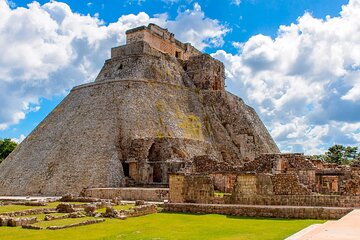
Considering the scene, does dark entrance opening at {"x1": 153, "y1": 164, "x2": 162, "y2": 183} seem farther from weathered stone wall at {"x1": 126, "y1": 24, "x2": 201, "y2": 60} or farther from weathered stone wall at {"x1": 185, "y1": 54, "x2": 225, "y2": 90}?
weathered stone wall at {"x1": 126, "y1": 24, "x2": 201, "y2": 60}

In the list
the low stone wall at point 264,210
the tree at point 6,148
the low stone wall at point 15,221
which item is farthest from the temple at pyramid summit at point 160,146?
the tree at point 6,148

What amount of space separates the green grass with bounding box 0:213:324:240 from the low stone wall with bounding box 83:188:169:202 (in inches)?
316

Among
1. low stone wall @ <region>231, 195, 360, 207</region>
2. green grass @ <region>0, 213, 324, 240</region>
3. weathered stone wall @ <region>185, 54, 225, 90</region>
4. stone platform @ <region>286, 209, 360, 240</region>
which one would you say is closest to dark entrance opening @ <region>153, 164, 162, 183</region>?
low stone wall @ <region>231, 195, 360, 207</region>

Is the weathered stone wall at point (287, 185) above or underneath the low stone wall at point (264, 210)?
above

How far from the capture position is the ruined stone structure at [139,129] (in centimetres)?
3020

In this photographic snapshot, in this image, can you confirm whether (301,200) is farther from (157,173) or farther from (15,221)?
(157,173)

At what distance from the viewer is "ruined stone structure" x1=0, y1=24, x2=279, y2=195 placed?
30.2 metres

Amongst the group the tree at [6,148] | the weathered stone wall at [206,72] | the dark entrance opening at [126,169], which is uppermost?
the weathered stone wall at [206,72]

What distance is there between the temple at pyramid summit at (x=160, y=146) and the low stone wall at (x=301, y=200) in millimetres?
34

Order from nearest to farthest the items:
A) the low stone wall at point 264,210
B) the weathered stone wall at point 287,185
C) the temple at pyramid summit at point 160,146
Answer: the low stone wall at point 264,210, the weathered stone wall at point 287,185, the temple at pyramid summit at point 160,146

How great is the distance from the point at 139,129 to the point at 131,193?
31.9 ft

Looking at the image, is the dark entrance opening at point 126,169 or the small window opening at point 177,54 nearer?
the dark entrance opening at point 126,169

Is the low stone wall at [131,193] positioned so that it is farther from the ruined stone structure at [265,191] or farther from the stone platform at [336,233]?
the stone platform at [336,233]

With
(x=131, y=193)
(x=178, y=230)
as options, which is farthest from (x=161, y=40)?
(x=178, y=230)
